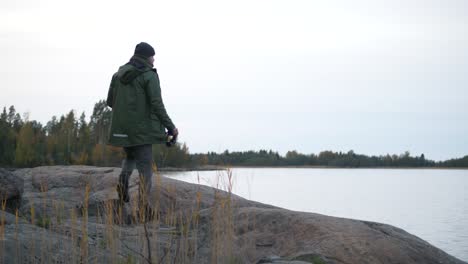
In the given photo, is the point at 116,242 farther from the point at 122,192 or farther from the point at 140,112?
the point at 140,112

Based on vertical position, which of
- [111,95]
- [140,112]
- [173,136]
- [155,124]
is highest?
[111,95]

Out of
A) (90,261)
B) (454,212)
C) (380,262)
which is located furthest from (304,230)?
(454,212)

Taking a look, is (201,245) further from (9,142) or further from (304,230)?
(9,142)

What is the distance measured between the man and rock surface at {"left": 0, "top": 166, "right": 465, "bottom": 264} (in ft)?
1.96

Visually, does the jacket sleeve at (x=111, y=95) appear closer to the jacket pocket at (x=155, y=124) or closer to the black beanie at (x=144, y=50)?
the black beanie at (x=144, y=50)

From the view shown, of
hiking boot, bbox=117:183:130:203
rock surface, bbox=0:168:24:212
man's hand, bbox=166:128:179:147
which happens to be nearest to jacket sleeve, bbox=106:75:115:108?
man's hand, bbox=166:128:179:147

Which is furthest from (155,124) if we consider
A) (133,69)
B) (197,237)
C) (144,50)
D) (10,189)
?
(10,189)

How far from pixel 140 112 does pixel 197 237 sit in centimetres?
168

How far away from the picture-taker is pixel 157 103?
693 cm

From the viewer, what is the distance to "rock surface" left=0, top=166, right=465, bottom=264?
192 inches

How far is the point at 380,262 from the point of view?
20.2 feet

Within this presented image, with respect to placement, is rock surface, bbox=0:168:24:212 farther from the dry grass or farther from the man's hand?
the man's hand

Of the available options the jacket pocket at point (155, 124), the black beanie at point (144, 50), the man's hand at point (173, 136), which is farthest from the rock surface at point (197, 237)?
the black beanie at point (144, 50)

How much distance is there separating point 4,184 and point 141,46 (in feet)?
7.33
